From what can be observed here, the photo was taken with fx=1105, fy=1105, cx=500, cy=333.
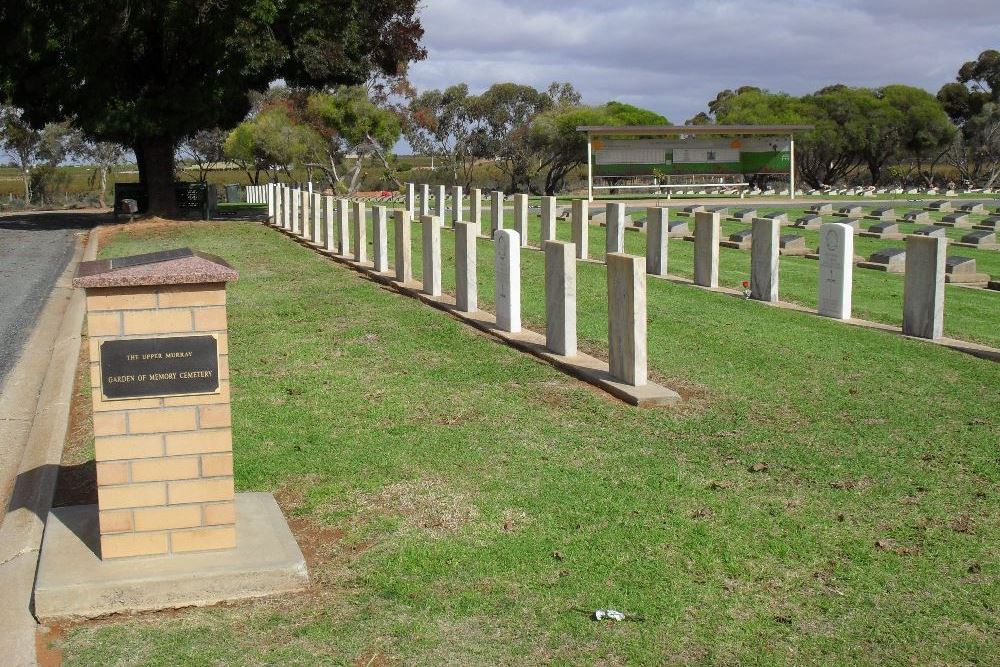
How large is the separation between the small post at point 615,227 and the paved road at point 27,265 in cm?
858

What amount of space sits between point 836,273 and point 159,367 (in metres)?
8.68

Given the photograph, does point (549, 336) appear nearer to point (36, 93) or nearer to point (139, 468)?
point (139, 468)

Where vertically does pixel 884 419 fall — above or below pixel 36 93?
below

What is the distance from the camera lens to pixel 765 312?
1227 cm

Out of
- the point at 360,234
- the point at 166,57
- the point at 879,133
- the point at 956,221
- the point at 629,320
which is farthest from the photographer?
the point at 879,133

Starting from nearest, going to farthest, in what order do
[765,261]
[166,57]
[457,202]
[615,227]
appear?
[765,261], [615,227], [457,202], [166,57]

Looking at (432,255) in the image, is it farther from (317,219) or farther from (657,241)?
(317,219)

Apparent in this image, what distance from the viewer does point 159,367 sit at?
505 cm

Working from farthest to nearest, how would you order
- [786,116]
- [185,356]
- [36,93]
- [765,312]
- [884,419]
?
[786,116] < [36,93] < [765,312] < [884,419] < [185,356]

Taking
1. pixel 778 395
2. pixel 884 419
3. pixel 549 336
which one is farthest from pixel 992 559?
pixel 549 336

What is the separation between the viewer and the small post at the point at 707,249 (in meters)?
14.6

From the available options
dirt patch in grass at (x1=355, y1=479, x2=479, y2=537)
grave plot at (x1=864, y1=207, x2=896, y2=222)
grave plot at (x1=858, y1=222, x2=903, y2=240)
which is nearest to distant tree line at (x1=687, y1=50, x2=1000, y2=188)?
grave plot at (x1=864, y1=207, x2=896, y2=222)

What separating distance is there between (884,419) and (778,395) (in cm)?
92

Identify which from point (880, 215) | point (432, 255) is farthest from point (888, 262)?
point (880, 215)
